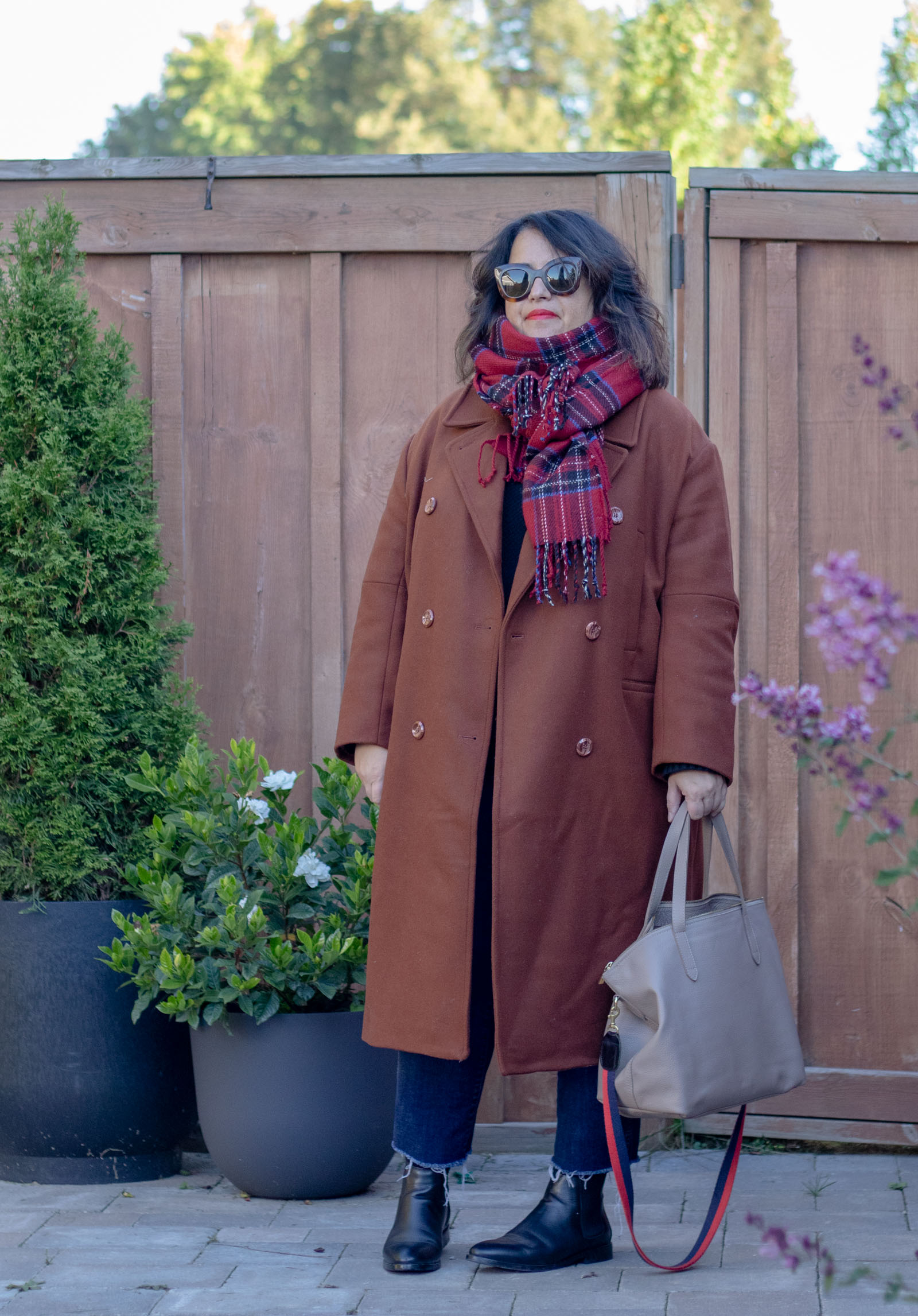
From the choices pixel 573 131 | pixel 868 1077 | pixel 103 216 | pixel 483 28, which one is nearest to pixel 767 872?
pixel 868 1077

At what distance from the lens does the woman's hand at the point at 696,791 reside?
8.80ft

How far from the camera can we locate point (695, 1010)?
2488mm

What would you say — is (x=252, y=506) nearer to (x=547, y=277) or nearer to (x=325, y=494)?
(x=325, y=494)

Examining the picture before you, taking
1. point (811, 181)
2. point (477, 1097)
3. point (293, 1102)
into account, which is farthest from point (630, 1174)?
point (811, 181)

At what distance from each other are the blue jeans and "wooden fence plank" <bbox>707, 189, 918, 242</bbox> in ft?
5.85

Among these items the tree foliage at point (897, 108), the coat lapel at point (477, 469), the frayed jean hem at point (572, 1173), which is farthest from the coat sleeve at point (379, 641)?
the tree foliage at point (897, 108)

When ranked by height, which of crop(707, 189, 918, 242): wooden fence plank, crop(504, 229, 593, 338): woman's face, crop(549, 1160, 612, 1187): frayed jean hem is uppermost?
crop(707, 189, 918, 242): wooden fence plank

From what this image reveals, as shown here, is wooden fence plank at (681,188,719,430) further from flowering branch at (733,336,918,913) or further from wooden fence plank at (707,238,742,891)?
flowering branch at (733,336,918,913)

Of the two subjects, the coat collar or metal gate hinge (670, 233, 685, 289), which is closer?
the coat collar

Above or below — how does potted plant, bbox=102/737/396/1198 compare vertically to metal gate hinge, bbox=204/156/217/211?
below

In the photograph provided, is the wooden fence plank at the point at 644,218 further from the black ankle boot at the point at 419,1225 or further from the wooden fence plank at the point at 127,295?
the black ankle boot at the point at 419,1225

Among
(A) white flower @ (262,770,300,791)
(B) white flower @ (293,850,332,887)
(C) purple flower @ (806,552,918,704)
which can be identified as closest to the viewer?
(C) purple flower @ (806,552,918,704)

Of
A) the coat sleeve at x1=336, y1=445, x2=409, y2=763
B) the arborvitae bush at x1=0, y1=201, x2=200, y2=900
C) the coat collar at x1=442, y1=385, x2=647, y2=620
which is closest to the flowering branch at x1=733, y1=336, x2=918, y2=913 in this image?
the coat collar at x1=442, y1=385, x2=647, y2=620

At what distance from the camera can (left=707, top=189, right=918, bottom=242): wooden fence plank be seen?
368cm
